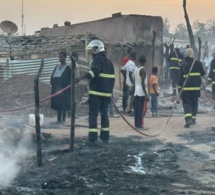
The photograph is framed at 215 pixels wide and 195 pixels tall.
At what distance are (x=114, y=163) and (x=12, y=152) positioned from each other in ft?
5.89

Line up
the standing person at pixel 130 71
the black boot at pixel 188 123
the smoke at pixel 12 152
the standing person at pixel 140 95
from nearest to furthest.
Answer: the smoke at pixel 12 152
the standing person at pixel 140 95
the black boot at pixel 188 123
the standing person at pixel 130 71

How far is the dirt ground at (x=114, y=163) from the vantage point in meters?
5.75

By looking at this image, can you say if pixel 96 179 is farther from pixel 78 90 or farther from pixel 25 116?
pixel 78 90

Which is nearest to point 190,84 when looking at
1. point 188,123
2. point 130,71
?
point 188,123

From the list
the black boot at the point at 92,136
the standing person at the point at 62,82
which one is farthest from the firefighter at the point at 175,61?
the black boot at the point at 92,136

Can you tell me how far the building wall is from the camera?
20531 millimetres

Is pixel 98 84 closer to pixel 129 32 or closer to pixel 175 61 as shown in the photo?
pixel 175 61

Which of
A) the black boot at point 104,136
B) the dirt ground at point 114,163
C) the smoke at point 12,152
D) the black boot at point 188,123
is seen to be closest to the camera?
the dirt ground at point 114,163

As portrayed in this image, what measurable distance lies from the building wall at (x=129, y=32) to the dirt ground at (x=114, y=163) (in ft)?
32.1

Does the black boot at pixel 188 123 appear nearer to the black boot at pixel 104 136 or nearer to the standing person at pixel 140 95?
the standing person at pixel 140 95

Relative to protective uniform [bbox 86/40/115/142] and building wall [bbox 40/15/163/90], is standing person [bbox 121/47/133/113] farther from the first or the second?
building wall [bbox 40/15/163/90]

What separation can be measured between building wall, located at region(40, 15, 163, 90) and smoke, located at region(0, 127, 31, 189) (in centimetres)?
1130

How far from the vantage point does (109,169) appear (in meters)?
6.72

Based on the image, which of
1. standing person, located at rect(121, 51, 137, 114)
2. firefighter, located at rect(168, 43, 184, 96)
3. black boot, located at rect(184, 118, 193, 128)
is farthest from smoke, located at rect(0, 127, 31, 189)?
firefighter, located at rect(168, 43, 184, 96)
